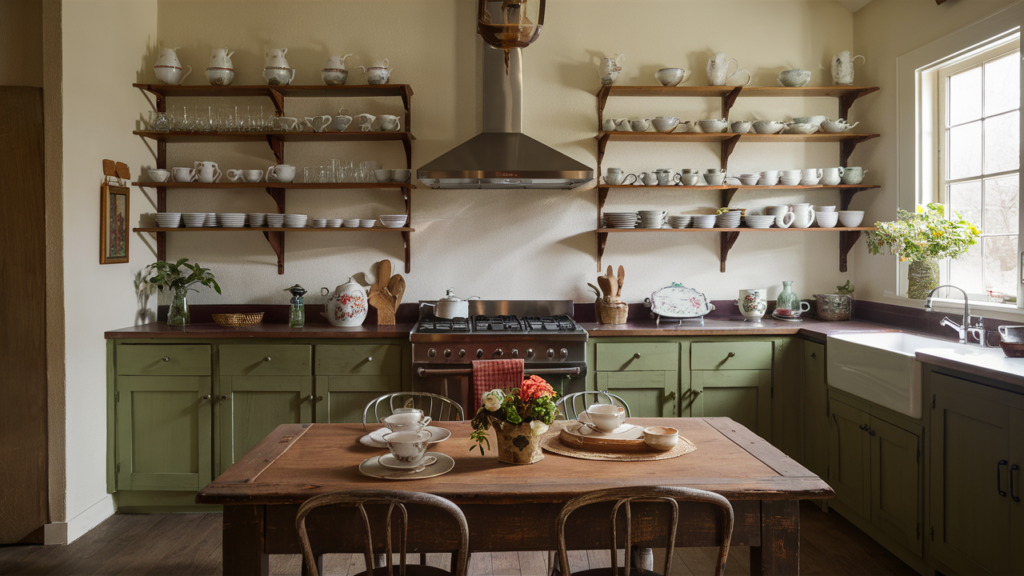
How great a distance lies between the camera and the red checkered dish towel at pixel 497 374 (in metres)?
2.86

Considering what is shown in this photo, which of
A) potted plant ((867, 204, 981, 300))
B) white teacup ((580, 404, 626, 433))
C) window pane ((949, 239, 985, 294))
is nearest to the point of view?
white teacup ((580, 404, 626, 433))

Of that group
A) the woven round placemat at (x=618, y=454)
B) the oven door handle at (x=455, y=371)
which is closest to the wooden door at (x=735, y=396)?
the oven door handle at (x=455, y=371)

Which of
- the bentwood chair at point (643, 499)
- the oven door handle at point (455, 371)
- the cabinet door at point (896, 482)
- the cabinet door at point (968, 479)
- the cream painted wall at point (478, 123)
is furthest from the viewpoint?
the cream painted wall at point (478, 123)

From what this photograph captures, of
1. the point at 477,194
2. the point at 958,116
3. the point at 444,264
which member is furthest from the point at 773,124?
the point at 444,264

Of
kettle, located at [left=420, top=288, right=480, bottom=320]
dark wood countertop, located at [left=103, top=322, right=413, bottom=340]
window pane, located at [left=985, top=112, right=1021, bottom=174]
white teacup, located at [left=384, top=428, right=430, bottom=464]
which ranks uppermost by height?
window pane, located at [left=985, top=112, right=1021, bottom=174]

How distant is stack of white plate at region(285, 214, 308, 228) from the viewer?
12.5 ft

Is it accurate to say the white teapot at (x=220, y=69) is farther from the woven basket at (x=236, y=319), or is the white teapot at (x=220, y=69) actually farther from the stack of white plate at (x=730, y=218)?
the stack of white plate at (x=730, y=218)

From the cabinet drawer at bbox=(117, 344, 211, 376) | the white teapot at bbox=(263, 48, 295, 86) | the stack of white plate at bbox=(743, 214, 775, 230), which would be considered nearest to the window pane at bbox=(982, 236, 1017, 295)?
the stack of white plate at bbox=(743, 214, 775, 230)

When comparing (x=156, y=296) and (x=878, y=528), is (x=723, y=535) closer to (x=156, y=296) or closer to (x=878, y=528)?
(x=878, y=528)

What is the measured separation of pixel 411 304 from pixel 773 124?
248cm

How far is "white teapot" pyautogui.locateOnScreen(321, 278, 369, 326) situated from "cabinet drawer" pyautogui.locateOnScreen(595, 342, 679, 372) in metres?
1.39

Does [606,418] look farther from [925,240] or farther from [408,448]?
[925,240]

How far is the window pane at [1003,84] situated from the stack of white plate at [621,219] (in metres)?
1.84

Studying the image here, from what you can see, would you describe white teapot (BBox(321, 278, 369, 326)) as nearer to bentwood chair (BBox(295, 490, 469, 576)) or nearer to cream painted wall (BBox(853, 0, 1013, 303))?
bentwood chair (BBox(295, 490, 469, 576))
